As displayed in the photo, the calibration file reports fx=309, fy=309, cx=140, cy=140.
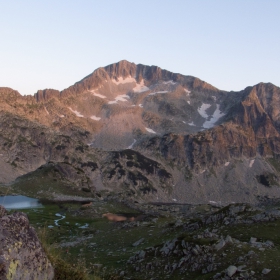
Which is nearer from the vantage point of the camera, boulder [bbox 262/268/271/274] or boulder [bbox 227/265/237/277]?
boulder [bbox 262/268/271/274]

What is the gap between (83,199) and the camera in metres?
136

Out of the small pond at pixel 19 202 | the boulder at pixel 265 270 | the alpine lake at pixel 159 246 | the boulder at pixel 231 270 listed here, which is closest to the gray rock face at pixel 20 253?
the alpine lake at pixel 159 246

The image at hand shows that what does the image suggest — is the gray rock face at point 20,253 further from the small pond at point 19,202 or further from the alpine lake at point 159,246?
the small pond at point 19,202

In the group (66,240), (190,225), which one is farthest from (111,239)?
(190,225)

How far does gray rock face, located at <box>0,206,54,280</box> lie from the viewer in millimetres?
8086

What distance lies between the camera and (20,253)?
27.9 ft

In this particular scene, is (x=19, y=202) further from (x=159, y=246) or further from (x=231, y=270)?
(x=231, y=270)

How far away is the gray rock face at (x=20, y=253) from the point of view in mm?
8086

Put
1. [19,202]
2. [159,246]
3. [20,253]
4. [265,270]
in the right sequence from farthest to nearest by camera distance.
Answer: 1. [19,202]
2. [159,246]
3. [265,270]
4. [20,253]

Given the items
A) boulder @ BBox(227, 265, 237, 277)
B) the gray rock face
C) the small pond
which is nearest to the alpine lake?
boulder @ BBox(227, 265, 237, 277)

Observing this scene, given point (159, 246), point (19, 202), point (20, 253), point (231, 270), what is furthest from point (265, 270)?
point (19, 202)

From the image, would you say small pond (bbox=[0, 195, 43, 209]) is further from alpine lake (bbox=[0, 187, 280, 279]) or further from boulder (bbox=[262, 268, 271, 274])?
boulder (bbox=[262, 268, 271, 274])

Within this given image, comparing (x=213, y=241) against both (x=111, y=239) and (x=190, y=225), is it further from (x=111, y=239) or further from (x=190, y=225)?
(x=111, y=239)

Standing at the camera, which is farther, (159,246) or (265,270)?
A: (159,246)
